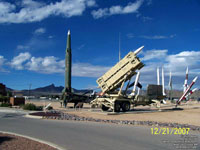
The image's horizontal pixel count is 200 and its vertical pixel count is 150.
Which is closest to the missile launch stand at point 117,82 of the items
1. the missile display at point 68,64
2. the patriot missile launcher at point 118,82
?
the patriot missile launcher at point 118,82

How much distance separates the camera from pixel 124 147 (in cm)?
668

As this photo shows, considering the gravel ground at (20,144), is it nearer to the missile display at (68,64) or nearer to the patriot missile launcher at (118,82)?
the patriot missile launcher at (118,82)

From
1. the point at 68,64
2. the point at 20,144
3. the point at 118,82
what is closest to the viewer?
the point at 20,144

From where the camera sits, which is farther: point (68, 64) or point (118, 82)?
point (68, 64)

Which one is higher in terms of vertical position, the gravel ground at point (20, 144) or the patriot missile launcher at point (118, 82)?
Result: the patriot missile launcher at point (118, 82)

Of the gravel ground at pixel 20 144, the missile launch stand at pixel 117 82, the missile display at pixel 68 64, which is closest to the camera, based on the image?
the gravel ground at pixel 20 144

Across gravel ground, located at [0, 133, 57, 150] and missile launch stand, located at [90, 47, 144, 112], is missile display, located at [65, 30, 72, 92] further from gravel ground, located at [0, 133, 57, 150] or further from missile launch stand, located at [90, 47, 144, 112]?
gravel ground, located at [0, 133, 57, 150]

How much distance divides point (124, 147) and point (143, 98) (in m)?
17.8

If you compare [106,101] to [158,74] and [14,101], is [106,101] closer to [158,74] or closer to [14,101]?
[14,101]

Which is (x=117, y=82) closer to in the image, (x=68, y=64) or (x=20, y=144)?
(x=68, y=64)

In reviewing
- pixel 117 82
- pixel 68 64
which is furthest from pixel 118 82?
pixel 68 64

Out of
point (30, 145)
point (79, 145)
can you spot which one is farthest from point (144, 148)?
point (30, 145)

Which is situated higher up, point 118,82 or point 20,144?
point 118,82

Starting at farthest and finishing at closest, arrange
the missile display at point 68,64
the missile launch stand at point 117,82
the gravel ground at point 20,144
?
the missile display at point 68,64, the missile launch stand at point 117,82, the gravel ground at point 20,144
